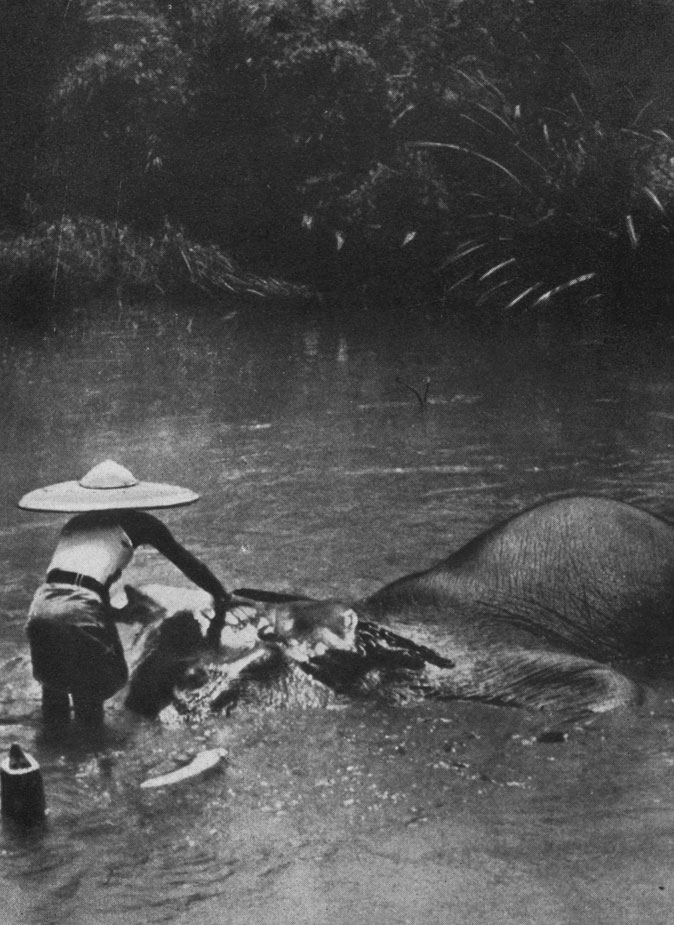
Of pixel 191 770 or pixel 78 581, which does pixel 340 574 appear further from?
pixel 191 770

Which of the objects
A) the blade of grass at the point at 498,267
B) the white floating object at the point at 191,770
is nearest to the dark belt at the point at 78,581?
the white floating object at the point at 191,770

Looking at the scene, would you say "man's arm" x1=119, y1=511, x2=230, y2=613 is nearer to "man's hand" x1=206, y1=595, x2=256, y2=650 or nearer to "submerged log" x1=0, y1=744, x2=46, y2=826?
"man's hand" x1=206, y1=595, x2=256, y2=650

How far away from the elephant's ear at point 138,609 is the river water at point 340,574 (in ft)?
1.36

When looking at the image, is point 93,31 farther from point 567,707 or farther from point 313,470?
point 567,707

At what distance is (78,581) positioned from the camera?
4086mm

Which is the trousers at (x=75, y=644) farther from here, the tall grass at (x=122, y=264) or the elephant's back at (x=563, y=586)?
the tall grass at (x=122, y=264)

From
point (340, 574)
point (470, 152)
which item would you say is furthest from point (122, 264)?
point (340, 574)

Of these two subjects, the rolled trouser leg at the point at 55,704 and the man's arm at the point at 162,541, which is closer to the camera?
the rolled trouser leg at the point at 55,704

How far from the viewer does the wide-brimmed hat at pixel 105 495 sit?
4152mm

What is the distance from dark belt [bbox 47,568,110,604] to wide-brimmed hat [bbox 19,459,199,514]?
0.68 ft

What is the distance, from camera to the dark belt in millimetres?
4086

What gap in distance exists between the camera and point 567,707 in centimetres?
400

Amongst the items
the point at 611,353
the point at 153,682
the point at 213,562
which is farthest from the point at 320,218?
the point at 153,682

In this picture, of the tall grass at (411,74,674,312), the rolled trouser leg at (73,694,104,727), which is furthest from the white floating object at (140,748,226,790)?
the tall grass at (411,74,674,312)
